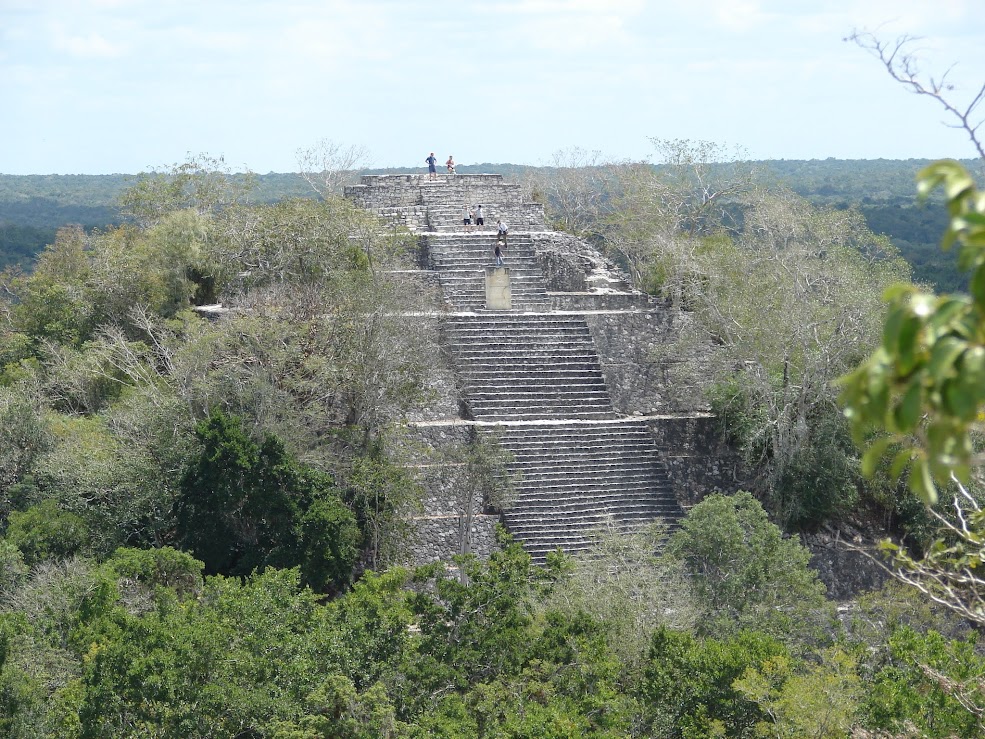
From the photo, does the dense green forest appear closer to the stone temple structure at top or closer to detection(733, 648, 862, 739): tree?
detection(733, 648, 862, 739): tree

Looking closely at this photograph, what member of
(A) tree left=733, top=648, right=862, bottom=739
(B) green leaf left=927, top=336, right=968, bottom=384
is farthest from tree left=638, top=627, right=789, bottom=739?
(B) green leaf left=927, top=336, right=968, bottom=384

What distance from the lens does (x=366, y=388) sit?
13.4 m

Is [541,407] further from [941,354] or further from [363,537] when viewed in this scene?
[941,354]

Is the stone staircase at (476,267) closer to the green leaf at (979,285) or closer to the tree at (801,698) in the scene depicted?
the tree at (801,698)

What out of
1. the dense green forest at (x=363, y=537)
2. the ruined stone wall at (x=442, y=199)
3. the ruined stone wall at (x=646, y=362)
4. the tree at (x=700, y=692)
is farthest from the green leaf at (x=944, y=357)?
the ruined stone wall at (x=442, y=199)

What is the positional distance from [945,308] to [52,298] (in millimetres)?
18738

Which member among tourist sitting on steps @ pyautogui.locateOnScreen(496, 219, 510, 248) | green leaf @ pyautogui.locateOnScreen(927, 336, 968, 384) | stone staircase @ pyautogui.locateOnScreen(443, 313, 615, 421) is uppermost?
green leaf @ pyautogui.locateOnScreen(927, 336, 968, 384)

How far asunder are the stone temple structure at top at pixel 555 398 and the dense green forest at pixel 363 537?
0.47 meters

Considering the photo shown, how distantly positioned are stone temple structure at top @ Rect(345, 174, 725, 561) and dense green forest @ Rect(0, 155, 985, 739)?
0.47 meters

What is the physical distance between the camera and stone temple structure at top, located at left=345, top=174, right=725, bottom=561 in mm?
13570

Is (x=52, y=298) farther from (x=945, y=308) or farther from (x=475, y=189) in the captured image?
(x=945, y=308)

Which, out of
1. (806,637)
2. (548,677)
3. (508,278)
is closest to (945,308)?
(548,677)

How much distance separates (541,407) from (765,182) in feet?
49.5

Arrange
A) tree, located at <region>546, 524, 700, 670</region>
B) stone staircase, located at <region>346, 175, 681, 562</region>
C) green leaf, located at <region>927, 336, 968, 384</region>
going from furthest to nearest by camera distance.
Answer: stone staircase, located at <region>346, 175, 681, 562</region>, tree, located at <region>546, 524, 700, 670</region>, green leaf, located at <region>927, 336, 968, 384</region>
